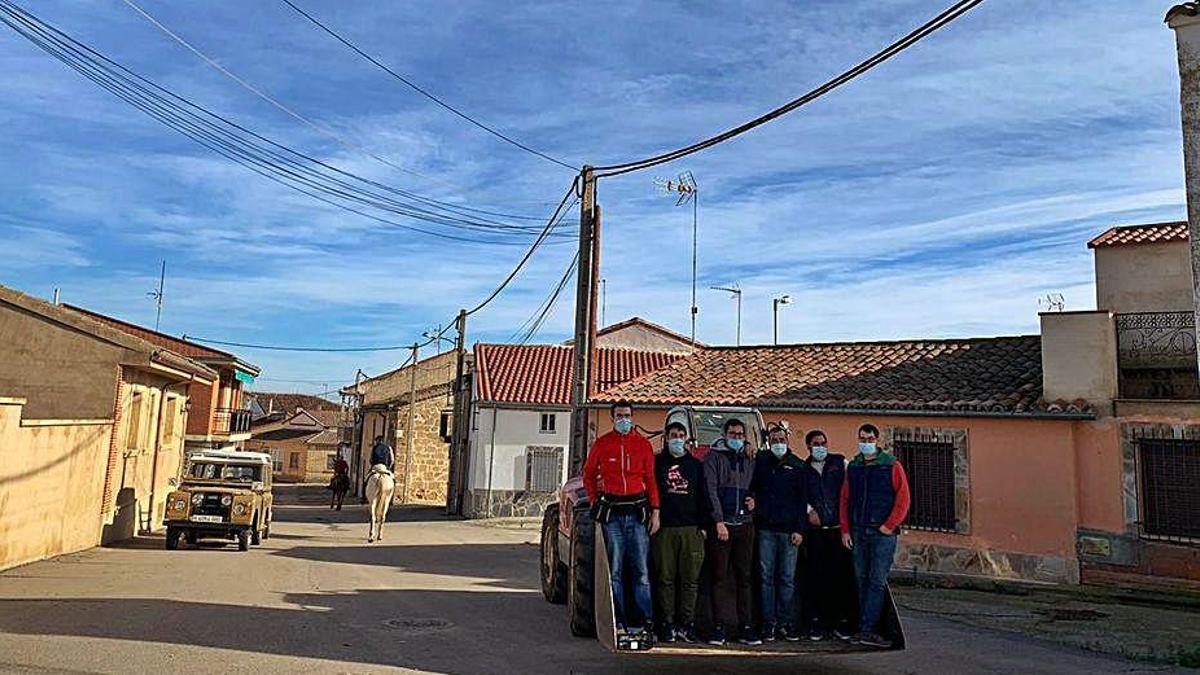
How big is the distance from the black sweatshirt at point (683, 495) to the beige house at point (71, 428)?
34.3ft

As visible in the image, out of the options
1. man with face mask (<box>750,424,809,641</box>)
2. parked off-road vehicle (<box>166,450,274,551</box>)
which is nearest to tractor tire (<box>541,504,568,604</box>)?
man with face mask (<box>750,424,809,641</box>)

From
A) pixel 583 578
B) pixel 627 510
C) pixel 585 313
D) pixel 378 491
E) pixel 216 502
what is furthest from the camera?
pixel 378 491

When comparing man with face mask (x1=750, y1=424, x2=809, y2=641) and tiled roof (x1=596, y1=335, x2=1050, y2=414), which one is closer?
man with face mask (x1=750, y1=424, x2=809, y2=641)

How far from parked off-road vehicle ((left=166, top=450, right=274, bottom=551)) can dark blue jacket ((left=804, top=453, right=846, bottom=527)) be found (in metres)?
12.8

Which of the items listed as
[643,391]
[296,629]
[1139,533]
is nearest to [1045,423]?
[1139,533]

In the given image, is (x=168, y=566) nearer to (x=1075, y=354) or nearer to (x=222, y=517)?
(x=222, y=517)

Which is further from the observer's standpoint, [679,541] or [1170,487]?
[1170,487]

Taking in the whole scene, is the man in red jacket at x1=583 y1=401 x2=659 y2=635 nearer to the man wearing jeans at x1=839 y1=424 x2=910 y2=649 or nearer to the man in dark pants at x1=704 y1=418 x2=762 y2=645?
the man in dark pants at x1=704 y1=418 x2=762 y2=645

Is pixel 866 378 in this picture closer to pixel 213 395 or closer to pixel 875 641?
pixel 875 641

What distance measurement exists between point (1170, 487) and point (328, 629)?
42.7ft

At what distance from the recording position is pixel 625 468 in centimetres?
789

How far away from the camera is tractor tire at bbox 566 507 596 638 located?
899cm

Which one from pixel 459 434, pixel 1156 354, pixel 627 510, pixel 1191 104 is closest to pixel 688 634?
pixel 627 510

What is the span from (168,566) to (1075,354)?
621 inches
